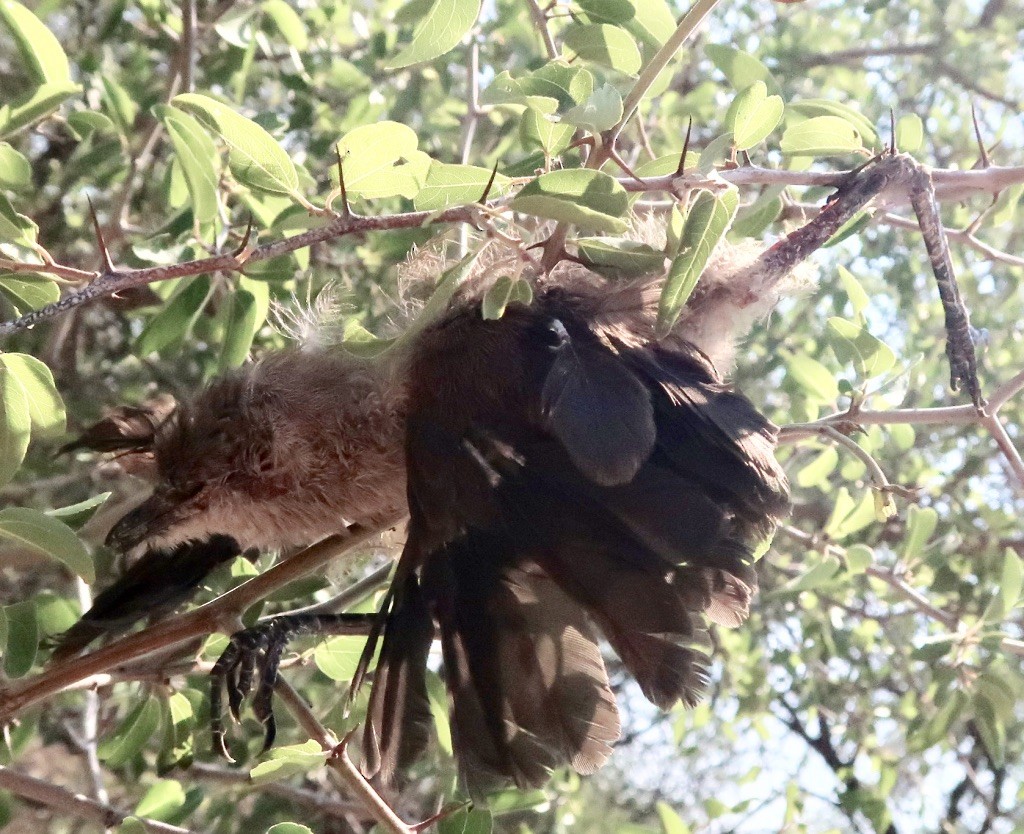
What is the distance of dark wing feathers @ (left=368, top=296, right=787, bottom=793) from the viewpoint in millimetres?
848

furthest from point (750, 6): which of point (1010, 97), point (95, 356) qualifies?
point (95, 356)

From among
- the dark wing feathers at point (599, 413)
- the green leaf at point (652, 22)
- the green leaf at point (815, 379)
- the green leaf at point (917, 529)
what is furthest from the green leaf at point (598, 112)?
the green leaf at point (917, 529)

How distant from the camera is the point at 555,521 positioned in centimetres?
88

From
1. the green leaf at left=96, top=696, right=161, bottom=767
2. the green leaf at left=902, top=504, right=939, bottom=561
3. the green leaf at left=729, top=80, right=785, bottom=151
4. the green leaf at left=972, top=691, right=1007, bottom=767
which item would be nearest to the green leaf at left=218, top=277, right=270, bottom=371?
the green leaf at left=96, top=696, right=161, bottom=767

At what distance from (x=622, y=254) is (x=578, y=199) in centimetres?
7

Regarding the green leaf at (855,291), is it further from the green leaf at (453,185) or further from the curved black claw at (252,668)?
the curved black claw at (252,668)

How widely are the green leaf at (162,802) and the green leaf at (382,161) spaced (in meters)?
0.81

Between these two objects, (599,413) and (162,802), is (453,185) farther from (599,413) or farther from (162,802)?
(162,802)

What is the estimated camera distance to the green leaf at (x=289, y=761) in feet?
2.96

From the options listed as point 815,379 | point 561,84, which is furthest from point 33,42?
point 815,379

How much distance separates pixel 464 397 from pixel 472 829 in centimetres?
47

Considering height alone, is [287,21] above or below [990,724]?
above

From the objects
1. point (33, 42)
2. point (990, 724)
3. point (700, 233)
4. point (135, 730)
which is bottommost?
point (135, 730)

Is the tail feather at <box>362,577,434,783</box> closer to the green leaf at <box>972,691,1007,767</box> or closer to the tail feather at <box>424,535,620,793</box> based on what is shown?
the tail feather at <box>424,535,620,793</box>
